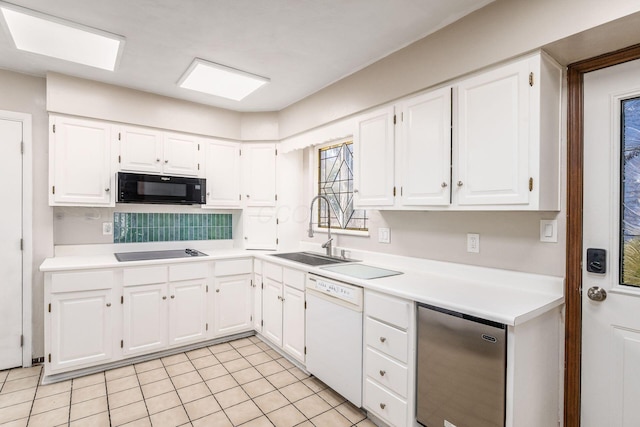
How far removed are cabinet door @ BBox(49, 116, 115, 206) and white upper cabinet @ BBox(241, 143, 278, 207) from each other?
1.31m

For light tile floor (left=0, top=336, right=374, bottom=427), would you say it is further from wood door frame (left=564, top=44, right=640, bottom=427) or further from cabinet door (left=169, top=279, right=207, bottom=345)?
wood door frame (left=564, top=44, right=640, bottom=427)

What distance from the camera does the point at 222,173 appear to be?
12.0ft

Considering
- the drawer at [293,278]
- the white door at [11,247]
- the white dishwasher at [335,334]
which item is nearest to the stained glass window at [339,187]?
the drawer at [293,278]

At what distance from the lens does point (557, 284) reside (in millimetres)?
1763

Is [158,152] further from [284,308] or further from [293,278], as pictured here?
[284,308]

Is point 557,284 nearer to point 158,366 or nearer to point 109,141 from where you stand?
point 158,366

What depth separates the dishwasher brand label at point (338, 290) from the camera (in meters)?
2.16

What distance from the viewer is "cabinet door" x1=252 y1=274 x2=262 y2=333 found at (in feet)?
11.0

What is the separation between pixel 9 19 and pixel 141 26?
770mm

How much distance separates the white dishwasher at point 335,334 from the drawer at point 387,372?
0.09 meters

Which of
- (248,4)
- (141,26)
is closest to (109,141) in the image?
(141,26)

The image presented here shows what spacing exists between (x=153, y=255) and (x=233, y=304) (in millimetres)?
915

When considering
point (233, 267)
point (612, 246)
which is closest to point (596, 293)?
point (612, 246)

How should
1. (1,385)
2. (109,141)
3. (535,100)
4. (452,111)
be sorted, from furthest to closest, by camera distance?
1. (109,141)
2. (1,385)
3. (452,111)
4. (535,100)
